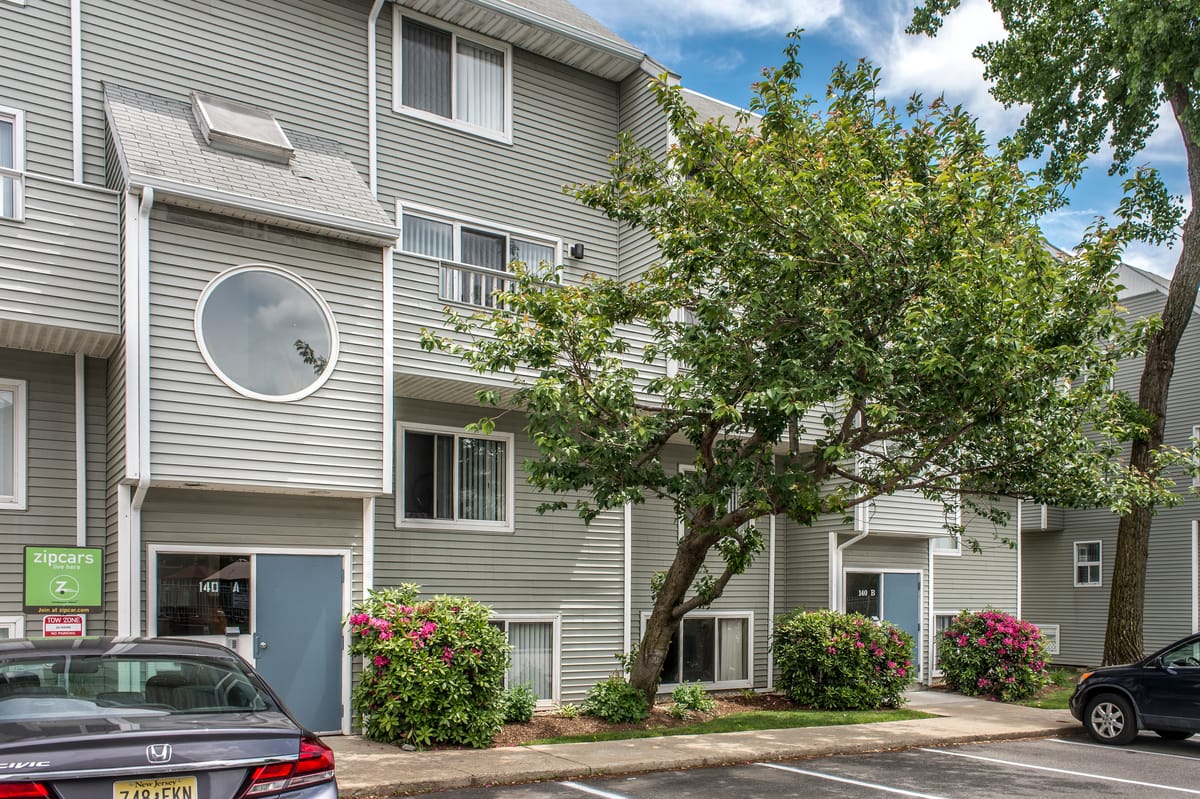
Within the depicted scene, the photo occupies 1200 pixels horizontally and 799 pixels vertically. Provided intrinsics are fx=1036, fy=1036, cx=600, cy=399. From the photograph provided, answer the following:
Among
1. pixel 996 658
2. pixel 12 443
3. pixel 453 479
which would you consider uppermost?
pixel 12 443

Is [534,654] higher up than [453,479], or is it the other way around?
[453,479]

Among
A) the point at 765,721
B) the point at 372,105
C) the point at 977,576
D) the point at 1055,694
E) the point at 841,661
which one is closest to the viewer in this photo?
the point at 765,721

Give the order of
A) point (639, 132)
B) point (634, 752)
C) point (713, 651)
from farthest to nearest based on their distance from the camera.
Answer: point (713, 651) → point (639, 132) → point (634, 752)

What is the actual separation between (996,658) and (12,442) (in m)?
15.0

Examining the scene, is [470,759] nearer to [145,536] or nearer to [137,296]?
[145,536]

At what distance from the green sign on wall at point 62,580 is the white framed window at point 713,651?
8.58m

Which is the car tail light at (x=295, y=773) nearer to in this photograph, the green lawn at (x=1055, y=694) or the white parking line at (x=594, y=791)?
the white parking line at (x=594, y=791)

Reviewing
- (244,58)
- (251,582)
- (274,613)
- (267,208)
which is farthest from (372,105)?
(274,613)

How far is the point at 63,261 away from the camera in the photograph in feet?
34.1

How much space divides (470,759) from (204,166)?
6918 mm

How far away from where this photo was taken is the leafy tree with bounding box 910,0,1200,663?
55.4 ft

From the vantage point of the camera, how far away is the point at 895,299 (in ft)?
35.8

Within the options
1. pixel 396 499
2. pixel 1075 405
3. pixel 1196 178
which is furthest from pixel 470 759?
pixel 1196 178

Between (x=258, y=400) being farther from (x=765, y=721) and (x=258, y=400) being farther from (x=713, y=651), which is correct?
→ (x=713, y=651)
